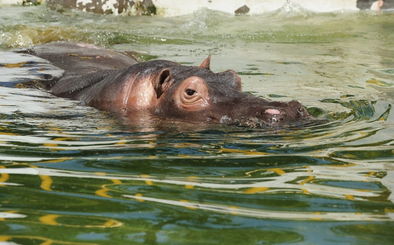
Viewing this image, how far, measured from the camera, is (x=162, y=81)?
559 centimetres

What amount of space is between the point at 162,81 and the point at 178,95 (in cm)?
24

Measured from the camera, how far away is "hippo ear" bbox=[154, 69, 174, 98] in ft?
18.1

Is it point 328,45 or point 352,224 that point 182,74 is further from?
point 328,45

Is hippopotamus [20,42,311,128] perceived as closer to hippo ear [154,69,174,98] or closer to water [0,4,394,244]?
hippo ear [154,69,174,98]

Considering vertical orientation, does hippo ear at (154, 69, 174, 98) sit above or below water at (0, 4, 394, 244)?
above

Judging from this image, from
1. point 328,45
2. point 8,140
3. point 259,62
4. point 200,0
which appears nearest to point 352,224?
point 8,140

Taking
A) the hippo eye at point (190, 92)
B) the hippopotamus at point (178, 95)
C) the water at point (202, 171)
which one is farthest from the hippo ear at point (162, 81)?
the water at point (202, 171)

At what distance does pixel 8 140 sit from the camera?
4.14 meters

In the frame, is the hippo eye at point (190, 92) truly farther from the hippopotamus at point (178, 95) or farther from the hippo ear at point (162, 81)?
the hippo ear at point (162, 81)

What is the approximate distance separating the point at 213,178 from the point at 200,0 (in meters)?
10.1

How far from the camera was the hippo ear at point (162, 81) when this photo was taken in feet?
18.1

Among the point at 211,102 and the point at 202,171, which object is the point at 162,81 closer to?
the point at 211,102

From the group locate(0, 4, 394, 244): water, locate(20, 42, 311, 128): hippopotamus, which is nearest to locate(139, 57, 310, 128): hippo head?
locate(20, 42, 311, 128): hippopotamus

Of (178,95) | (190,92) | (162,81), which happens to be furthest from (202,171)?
(162,81)
